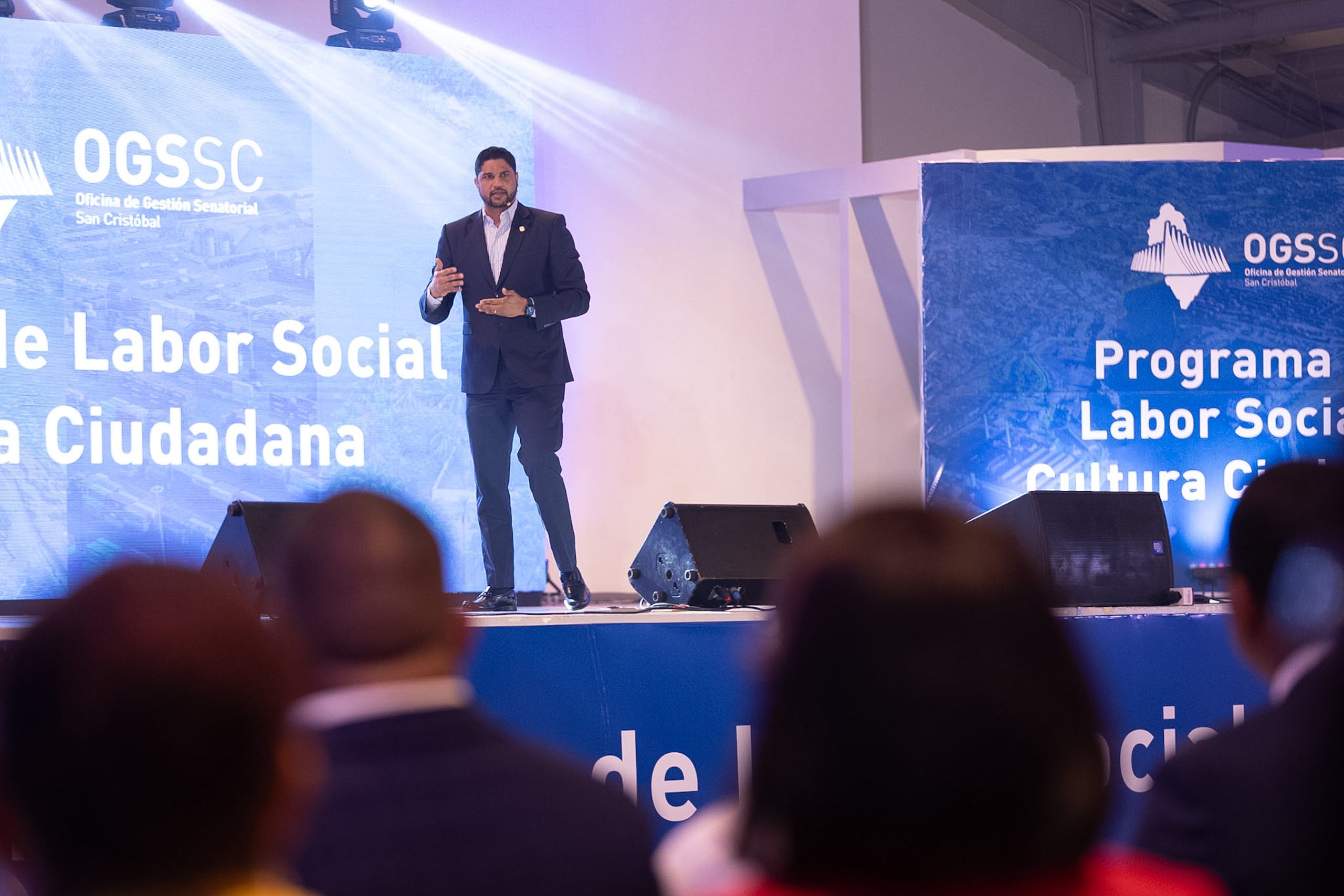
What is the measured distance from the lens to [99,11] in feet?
18.4

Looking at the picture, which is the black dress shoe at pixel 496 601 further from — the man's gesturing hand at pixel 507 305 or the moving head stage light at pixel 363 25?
the moving head stage light at pixel 363 25

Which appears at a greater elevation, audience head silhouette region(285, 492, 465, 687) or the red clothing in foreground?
audience head silhouette region(285, 492, 465, 687)

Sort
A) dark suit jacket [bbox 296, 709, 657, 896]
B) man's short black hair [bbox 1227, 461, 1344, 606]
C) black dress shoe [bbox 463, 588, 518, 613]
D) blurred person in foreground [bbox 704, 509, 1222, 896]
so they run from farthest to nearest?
black dress shoe [bbox 463, 588, 518, 613], man's short black hair [bbox 1227, 461, 1344, 606], dark suit jacket [bbox 296, 709, 657, 896], blurred person in foreground [bbox 704, 509, 1222, 896]

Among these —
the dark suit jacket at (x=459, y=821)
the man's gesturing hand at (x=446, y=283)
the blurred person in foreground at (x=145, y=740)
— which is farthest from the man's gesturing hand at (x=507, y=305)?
the blurred person in foreground at (x=145, y=740)

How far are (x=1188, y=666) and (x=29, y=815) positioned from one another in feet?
11.4

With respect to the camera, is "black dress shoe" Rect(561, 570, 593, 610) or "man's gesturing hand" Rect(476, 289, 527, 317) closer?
"black dress shoe" Rect(561, 570, 593, 610)

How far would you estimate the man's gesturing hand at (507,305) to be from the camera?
4934 mm

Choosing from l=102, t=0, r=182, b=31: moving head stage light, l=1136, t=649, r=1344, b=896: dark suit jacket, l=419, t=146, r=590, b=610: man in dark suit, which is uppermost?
l=102, t=0, r=182, b=31: moving head stage light

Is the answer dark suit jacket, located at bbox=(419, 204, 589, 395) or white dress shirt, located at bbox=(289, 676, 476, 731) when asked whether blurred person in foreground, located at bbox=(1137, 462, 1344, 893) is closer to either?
white dress shirt, located at bbox=(289, 676, 476, 731)

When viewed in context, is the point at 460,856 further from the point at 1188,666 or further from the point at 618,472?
the point at 618,472

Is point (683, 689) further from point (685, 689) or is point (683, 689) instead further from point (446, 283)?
point (446, 283)

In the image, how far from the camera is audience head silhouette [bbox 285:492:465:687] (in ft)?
4.09

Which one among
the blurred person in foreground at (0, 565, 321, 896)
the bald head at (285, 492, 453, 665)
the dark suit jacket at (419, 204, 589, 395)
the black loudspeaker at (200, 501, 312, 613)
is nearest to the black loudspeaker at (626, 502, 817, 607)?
the dark suit jacket at (419, 204, 589, 395)

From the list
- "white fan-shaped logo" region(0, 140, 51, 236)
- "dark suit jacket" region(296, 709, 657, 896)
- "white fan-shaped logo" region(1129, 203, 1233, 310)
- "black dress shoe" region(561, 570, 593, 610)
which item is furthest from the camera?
"white fan-shaped logo" region(1129, 203, 1233, 310)
